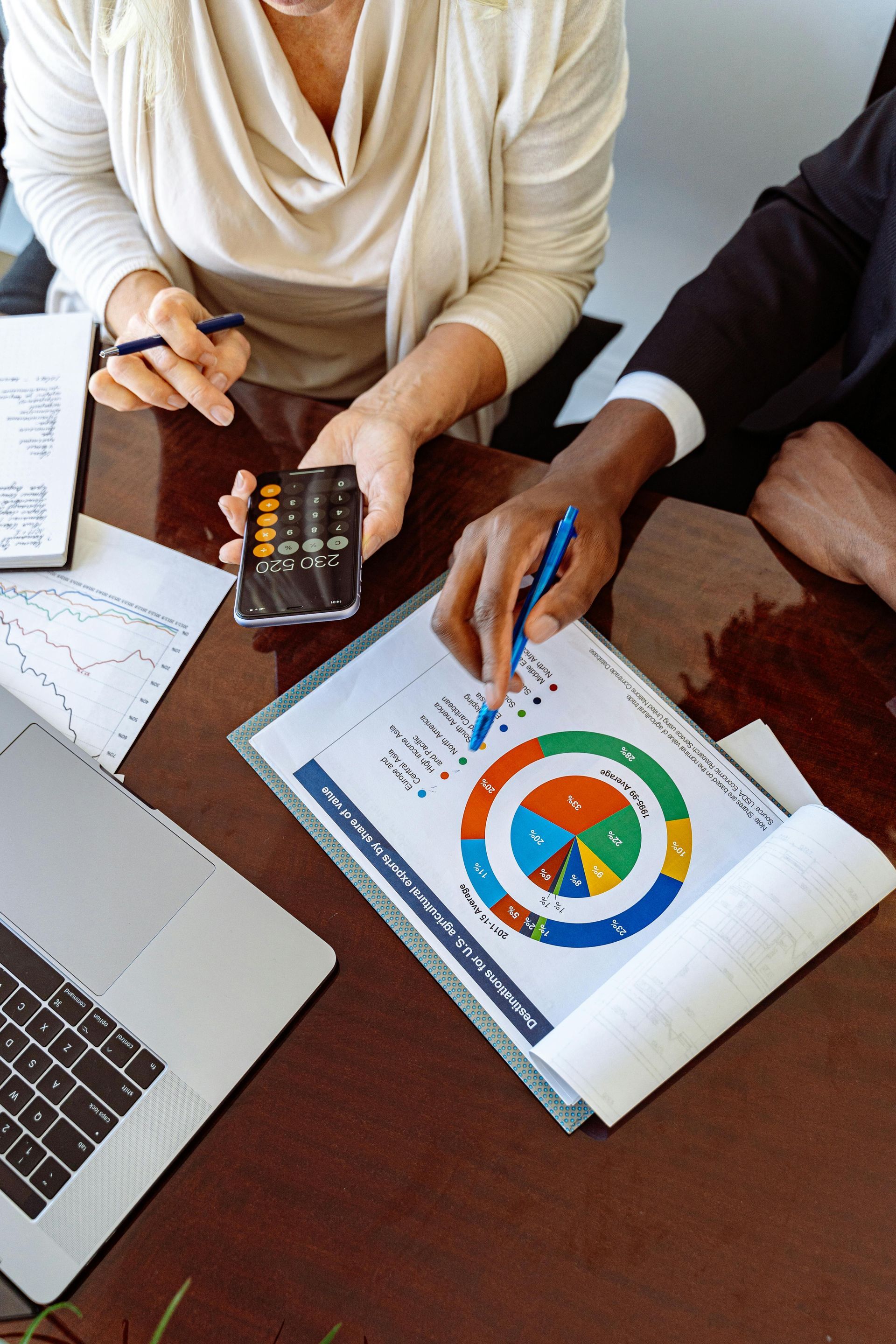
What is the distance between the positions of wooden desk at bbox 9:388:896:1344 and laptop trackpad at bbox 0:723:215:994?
25mm

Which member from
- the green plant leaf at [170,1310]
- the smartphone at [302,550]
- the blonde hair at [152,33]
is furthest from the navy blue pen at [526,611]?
the blonde hair at [152,33]

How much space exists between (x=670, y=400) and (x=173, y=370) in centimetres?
41

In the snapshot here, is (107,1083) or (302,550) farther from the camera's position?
(302,550)

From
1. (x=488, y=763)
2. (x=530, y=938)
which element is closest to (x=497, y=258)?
(x=488, y=763)

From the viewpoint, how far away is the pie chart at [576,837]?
1.68 feet

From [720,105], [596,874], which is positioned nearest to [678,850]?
[596,874]

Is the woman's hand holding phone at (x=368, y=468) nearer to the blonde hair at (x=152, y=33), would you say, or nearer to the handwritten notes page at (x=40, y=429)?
the handwritten notes page at (x=40, y=429)

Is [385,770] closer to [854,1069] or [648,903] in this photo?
[648,903]

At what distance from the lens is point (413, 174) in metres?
0.79

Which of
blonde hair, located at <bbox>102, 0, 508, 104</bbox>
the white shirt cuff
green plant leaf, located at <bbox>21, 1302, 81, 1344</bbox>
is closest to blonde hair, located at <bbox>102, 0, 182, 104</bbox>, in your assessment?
blonde hair, located at <bbox>102, 0, 508, 104</bbox>

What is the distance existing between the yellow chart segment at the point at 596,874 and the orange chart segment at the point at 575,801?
0.6 inches

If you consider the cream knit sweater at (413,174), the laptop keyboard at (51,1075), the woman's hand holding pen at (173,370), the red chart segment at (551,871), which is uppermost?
the cream knit sweater at (413,174)

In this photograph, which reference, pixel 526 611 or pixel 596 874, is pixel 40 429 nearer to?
pixel 526 611

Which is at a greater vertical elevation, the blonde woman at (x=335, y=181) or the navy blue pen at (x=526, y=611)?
the blonde woman at (x=335, y=181)
